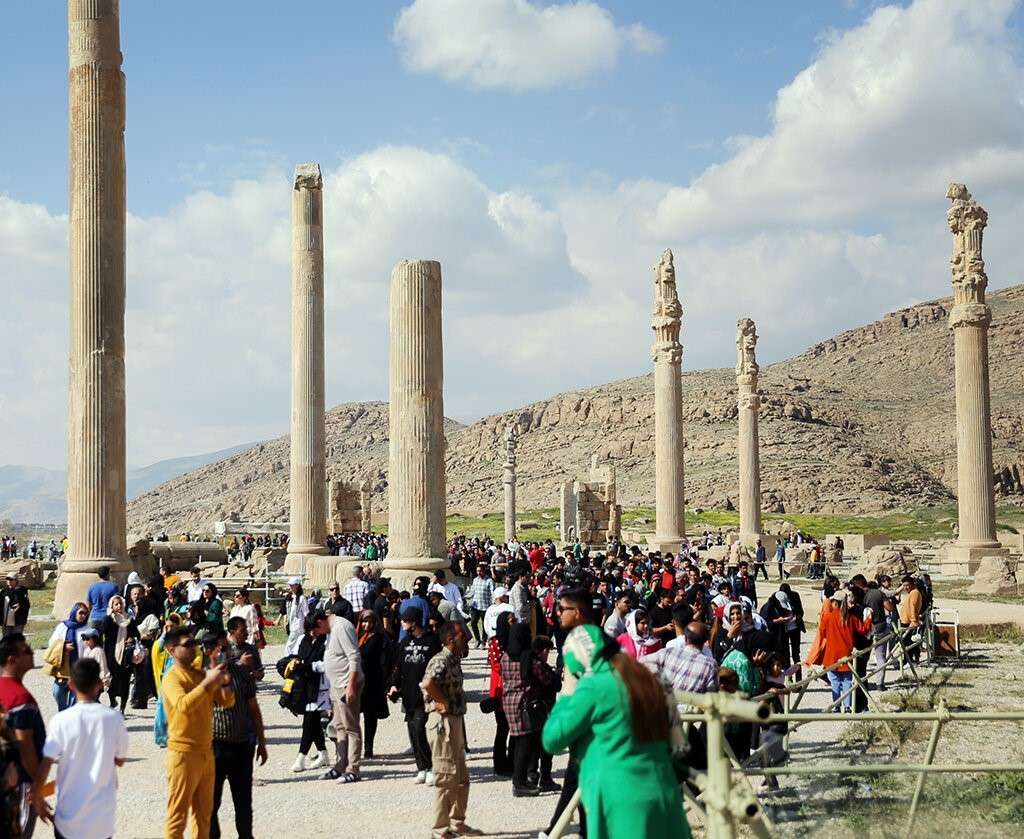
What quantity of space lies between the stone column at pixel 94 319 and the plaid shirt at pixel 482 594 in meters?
6.17

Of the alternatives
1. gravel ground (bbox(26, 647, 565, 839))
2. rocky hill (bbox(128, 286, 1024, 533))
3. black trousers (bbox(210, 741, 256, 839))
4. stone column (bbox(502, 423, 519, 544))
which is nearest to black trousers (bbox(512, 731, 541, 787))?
gravel ground (bbox(26, 647, 565, 839))

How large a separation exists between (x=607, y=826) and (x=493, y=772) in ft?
19.9

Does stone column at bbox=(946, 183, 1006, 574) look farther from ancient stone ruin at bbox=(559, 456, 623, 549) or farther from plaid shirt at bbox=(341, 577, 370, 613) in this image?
ancient stone ruin at bbox=(559, 456, 623, 549)

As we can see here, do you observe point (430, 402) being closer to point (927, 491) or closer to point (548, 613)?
point (548, 613)

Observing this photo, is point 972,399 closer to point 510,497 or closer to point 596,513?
point 596,513

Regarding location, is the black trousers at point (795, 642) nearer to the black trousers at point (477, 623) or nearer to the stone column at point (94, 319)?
the black trousers at point (477, 623)

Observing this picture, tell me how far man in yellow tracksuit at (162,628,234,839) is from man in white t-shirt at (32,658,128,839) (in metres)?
0.80

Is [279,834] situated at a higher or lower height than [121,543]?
lower

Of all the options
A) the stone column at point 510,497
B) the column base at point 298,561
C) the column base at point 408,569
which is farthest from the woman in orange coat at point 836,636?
the stone column at point 510,497

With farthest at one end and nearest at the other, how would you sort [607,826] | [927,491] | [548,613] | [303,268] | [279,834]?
[927,491], [303,268], [548,613], [279,834], [607,826]

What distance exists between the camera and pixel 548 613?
18.0 meters

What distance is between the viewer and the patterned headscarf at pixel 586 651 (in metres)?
5.48

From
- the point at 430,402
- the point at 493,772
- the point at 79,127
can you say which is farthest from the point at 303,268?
the point at 493,772

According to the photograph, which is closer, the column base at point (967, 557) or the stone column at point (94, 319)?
the stone column at point (94, 319)
